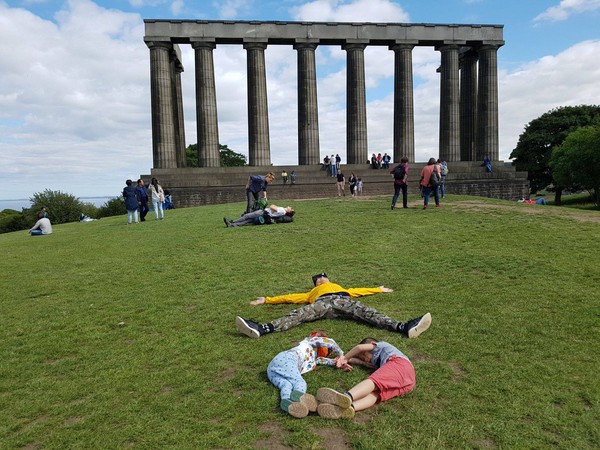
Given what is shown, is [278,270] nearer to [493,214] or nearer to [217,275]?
[217,275]

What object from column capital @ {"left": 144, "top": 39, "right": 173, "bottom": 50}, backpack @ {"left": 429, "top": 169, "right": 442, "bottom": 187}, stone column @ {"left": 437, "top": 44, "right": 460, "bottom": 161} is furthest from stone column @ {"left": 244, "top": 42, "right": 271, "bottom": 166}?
backpack @ {"left": 429, "top": 169, "right": 442, "bottom": 187}

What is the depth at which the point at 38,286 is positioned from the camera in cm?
958

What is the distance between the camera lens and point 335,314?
6.81 meters

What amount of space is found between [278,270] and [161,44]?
3850 cm

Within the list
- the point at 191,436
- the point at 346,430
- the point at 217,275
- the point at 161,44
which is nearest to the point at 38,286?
the point at 217,275

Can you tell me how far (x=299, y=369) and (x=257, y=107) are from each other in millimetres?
40258

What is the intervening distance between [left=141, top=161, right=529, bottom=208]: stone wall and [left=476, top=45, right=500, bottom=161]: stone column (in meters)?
2.19

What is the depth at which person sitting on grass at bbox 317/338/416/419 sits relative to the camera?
4016 millimetres

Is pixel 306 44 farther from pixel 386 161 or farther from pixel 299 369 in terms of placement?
pixel 299 369

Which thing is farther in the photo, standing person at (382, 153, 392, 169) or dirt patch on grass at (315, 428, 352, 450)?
standing person at (382, 153, 392, 169)

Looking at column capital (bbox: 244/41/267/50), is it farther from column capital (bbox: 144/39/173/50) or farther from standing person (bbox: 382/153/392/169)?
standing person (bbox: 382/153/392/169)

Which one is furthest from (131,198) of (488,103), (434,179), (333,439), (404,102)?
(488,103)

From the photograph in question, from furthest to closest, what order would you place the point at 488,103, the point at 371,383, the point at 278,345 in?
the point at 488,103 → the point at 278,345 → the point at 371,383

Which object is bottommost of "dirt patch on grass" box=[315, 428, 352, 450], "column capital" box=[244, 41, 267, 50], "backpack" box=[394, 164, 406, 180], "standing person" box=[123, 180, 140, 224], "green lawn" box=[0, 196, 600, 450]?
"dirt patch on grass" box=[315, 428, 352, 450]
